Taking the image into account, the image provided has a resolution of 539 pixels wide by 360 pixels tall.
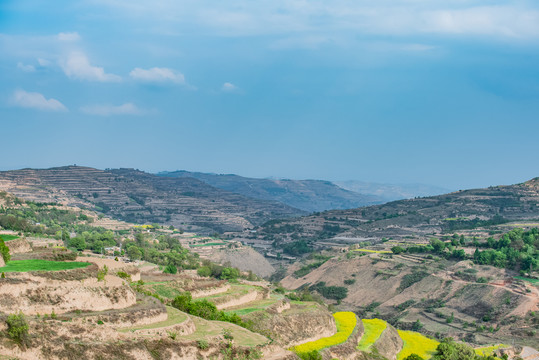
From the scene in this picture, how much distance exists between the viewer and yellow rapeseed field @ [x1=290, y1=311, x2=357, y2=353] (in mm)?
42250

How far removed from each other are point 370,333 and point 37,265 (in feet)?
97.8

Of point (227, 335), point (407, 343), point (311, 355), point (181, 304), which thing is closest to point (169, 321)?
point (227, 335)

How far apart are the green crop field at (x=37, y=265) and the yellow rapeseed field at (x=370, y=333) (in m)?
24.0

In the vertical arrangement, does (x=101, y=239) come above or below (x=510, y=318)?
above

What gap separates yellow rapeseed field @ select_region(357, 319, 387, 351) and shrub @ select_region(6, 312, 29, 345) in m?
28.8

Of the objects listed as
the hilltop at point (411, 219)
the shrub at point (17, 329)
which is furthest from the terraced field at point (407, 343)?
the hilltop at point (411, 219)

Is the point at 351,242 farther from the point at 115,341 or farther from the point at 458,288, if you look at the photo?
the point at 115,341

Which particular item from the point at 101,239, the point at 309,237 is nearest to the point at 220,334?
the point at 101,239

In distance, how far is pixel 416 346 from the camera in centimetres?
5472

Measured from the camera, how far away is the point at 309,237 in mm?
157375

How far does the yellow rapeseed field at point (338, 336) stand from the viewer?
42250 millimetres

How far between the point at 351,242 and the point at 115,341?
11778 cm

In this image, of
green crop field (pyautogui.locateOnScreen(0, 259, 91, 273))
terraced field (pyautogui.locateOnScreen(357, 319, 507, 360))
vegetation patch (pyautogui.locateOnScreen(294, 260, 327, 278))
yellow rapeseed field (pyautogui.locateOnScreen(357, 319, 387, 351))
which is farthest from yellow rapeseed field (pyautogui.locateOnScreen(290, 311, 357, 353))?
vegetation patch (pyautogui.locateOnScreen(294, 260, 327, 278))

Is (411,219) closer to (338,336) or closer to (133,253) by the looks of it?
(133,253)
